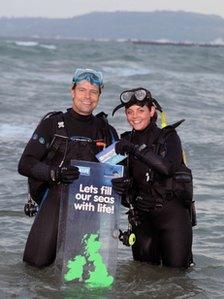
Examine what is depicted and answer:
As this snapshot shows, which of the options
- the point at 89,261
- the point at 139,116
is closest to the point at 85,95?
the point at 139,116

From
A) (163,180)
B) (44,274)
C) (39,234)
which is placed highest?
(163,180)

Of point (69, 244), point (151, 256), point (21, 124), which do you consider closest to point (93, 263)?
point (69, 244)

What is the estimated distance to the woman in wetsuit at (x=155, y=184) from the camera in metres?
4.95

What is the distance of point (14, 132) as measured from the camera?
1233 centimetres

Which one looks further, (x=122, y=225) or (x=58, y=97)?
(x=58, y=97)

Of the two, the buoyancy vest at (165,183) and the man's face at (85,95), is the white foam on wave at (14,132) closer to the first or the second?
the man's face at (85,95)

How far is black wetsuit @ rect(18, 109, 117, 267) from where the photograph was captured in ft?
16.4

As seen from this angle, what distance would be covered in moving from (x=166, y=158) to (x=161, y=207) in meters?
0.43

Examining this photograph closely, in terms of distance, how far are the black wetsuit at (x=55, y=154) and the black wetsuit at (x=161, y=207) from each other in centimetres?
31

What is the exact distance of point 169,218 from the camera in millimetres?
5098

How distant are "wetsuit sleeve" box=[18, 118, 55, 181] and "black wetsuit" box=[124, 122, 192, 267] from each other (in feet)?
2.09

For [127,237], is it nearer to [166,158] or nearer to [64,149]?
[166,158]

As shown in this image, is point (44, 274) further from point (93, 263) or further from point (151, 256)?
point (151, 256)

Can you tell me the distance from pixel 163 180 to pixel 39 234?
3.47 feet
